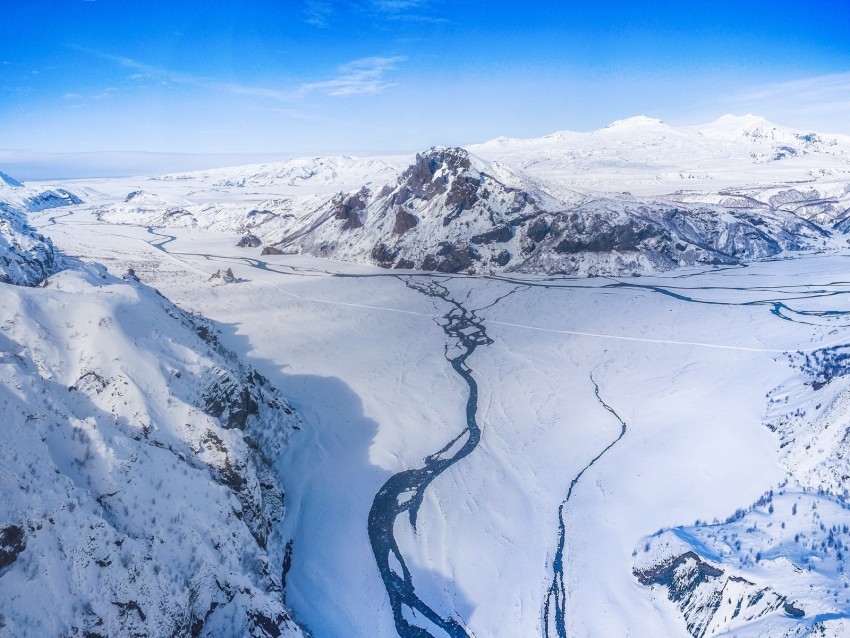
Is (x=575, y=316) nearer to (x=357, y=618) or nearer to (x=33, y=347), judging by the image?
(x=357, y=618)

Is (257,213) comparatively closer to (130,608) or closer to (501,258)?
(501,258)

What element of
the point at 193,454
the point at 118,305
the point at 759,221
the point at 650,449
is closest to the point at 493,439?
the point at 650,449

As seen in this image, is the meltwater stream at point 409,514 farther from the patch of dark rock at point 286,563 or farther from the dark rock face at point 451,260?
the dark rock face at point 451,260

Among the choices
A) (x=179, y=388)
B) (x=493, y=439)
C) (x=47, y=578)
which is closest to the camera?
(x=47, y=578)

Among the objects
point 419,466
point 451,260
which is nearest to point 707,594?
point 419,466

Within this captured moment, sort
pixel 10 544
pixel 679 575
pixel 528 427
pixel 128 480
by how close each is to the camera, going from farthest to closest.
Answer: pixel 528 427 < pixel 679 575 < pixel 128 480 < pixel 10 544

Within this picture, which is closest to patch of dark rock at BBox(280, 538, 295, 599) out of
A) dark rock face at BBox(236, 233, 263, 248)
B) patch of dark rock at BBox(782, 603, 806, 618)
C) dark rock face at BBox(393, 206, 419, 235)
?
patch of dark rock at BBox(782, 603, 806, 618)
